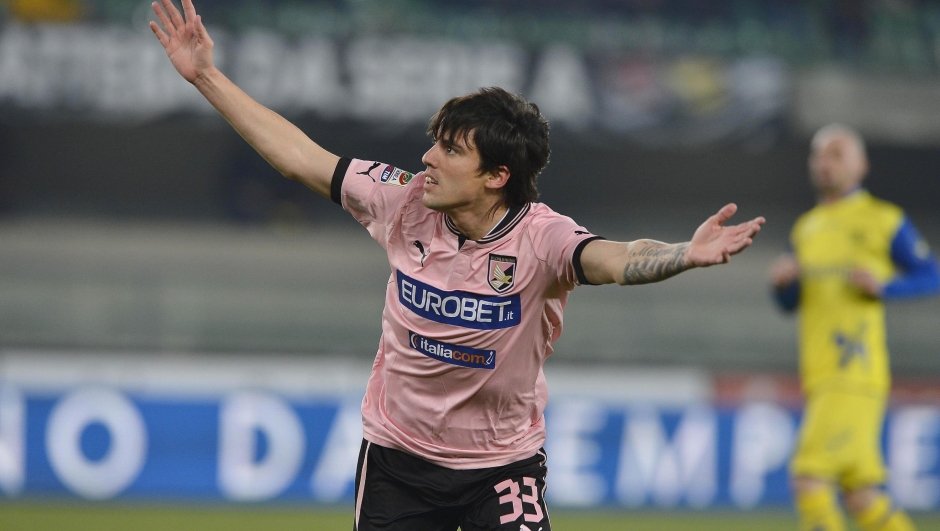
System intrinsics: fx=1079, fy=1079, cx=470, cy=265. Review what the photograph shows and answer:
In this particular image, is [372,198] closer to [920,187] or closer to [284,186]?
[284,186]

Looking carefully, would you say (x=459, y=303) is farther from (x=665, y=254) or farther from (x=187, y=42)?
(x=187, y=42)

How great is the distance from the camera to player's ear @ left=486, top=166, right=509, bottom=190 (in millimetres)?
3408

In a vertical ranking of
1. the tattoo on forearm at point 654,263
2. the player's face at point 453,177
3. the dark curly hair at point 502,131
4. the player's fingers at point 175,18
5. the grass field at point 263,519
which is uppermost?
the player's fingers at point 175,18

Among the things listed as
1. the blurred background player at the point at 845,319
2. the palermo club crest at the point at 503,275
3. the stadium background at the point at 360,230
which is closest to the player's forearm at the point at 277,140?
the palermo club crest at the point at 503,275

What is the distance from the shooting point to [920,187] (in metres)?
15.6

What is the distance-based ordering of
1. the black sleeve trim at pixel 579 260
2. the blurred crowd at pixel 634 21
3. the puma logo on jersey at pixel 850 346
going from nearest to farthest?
1. the black sleeve trim at pixel 579 260
2. the puma logo on jersey at pixel 850 346
3. the blurred crowd at pixel 634 21

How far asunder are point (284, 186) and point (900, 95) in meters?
8.06

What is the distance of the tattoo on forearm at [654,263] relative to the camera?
2.92 m

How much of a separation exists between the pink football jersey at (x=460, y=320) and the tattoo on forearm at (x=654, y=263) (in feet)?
0.79

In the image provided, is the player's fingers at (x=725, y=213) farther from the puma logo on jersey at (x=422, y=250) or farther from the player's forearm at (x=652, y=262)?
the puma logo on jersey at (x=422, y=250)

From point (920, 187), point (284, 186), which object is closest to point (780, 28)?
point (920, 187)

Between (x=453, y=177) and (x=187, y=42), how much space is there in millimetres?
1108

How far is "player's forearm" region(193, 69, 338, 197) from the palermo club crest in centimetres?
65

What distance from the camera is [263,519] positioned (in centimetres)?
775
